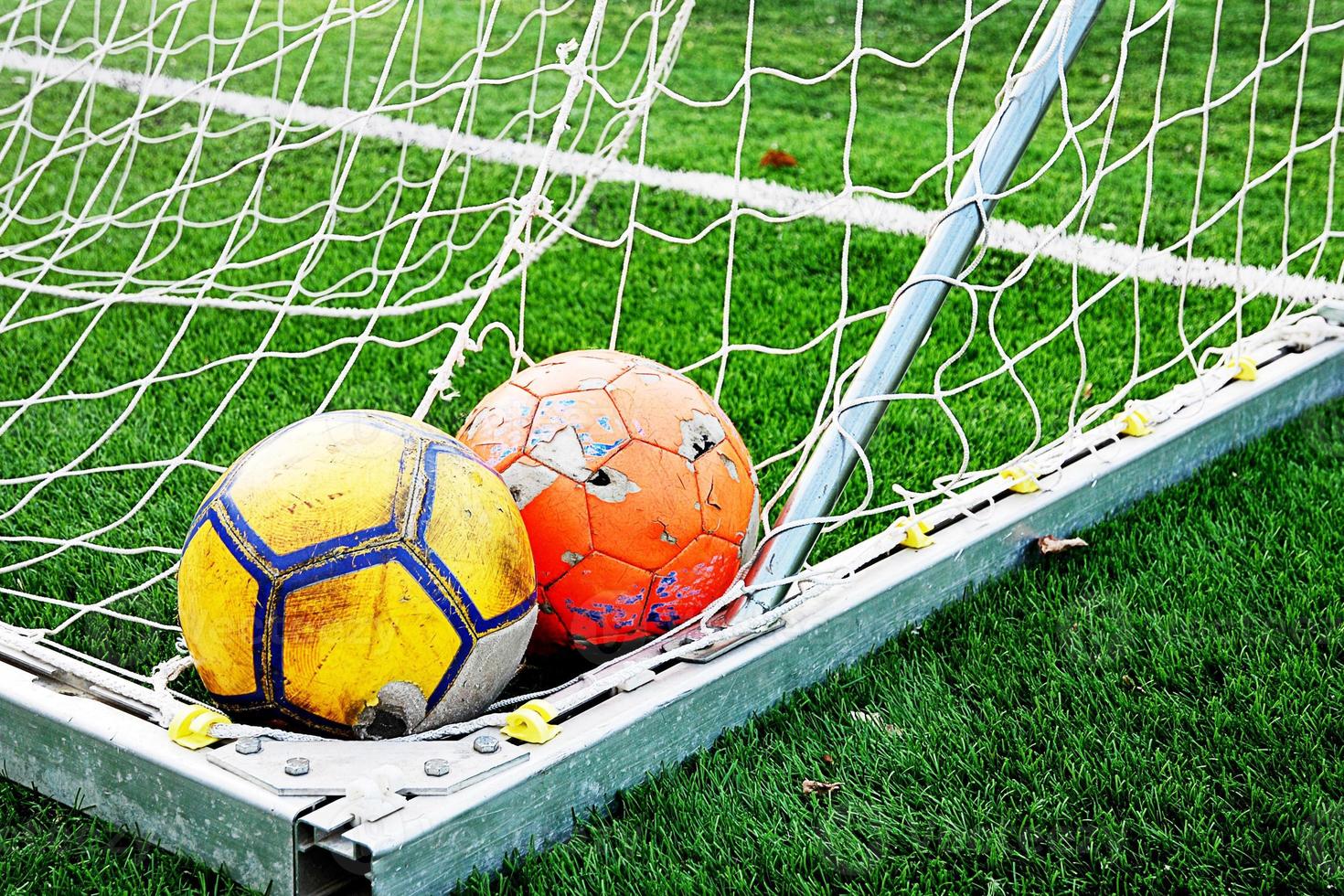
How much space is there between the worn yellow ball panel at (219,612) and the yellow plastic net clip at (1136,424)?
7.32ft

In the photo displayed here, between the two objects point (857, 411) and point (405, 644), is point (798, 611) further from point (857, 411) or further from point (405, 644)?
point (405, 644)

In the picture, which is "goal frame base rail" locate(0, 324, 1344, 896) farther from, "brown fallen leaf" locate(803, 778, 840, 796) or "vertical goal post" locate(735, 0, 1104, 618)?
"brown fallen leaf" locate(803, 778, 840, 796)

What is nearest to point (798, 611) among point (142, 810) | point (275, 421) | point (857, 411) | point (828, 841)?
point (857, 411)

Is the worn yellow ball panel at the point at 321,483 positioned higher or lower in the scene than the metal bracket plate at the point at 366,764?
higher

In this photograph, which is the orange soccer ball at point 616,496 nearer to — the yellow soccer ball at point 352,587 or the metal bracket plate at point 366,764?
the yellow soccer ball at point 352,587

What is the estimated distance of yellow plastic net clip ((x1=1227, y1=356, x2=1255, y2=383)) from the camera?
3801mm

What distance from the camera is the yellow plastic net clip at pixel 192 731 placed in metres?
2.07

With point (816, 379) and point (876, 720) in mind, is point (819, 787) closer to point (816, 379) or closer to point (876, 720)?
point (876, 720)

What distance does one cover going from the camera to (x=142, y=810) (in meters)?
2.10

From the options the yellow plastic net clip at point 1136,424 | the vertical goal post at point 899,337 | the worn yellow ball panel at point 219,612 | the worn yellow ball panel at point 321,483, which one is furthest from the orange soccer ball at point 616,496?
the yellow plastic net clip at point 1136,424

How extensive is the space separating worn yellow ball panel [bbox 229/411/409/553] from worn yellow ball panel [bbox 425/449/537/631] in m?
0.07

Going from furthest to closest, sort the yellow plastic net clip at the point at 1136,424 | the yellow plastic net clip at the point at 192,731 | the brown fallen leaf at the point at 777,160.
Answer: the brown fallen leaf at the point at 777,160
the yellow plastic net clip at the point at 1136,424
the yellow plastic net clip at the point at 192,731

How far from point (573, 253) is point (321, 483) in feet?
11.3

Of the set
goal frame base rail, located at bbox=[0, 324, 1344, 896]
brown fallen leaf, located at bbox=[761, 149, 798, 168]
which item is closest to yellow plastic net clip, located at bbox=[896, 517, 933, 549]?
goal frame base rail, located at bbox=[0, 324, 1344, 896]
